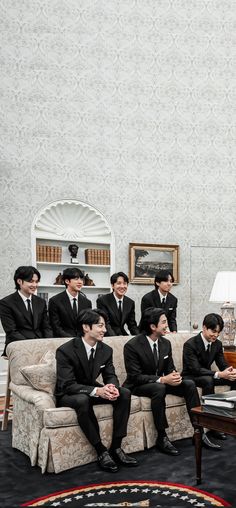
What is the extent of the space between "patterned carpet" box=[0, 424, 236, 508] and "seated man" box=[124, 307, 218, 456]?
0.46 metres

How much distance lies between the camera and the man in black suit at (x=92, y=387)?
3758 millimetres

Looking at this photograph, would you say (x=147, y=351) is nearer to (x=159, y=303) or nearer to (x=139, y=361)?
(x=139, y=361)

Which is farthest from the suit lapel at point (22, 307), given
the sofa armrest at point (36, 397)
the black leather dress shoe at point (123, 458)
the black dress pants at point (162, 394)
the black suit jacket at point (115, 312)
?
the black leather dress shoe at point (123, 458)

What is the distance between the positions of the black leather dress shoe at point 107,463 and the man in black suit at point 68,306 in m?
1.65

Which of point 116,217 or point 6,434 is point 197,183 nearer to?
point 116,217

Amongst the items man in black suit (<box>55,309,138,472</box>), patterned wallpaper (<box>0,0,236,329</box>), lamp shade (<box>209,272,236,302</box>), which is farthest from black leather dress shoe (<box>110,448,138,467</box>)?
patterned wallpaper (<box>0,0,236,329</box>)

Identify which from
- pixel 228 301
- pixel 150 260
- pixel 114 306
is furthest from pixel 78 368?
pixel 150 260

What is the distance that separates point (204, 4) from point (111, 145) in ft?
8.88

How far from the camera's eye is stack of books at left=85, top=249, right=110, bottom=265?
23.2 ft

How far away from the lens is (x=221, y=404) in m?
3.33

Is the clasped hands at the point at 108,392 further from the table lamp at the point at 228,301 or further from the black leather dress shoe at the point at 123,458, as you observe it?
the table lamp at the point at 228,301

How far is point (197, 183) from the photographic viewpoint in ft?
25.9

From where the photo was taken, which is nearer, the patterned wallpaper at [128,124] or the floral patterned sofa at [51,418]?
the floral patterned sofa at [51,418]

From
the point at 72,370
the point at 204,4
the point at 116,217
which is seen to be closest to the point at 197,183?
the point at 116,217
